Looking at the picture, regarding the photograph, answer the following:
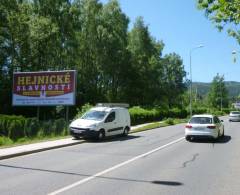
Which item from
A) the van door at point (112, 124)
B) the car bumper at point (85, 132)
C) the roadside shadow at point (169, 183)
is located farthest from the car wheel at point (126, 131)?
the roadside shadow at point (169, 183)

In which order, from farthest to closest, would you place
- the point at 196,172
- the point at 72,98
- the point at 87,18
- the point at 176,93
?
the point at 176,93 < the point at 87,18 < the point at 72,98 < the point at 196,172

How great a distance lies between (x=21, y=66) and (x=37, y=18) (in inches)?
218

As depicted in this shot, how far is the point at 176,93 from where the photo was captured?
85.6m

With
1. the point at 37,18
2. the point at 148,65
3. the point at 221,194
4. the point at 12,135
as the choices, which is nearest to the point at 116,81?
the point at 148,65

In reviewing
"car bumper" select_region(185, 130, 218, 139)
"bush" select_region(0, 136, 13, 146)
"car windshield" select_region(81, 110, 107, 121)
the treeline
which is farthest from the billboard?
the treeline

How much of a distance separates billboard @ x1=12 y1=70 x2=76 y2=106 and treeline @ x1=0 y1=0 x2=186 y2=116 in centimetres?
1029

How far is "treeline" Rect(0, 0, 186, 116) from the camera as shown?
45625 millimetres

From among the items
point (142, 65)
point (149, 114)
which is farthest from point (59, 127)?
point (142, 65)

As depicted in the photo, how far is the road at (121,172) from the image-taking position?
9.27 metres

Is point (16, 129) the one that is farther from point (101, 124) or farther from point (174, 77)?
point (174, 77)

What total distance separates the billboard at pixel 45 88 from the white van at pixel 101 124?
16.1 feet

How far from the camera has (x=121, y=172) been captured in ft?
38.1

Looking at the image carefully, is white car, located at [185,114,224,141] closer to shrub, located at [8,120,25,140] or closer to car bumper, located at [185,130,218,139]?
car bumper, located at [185,130,218,139]

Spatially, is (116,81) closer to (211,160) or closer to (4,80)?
(4,80)
